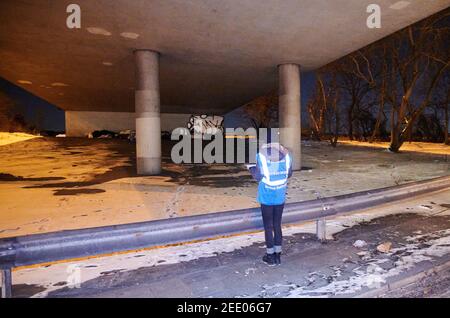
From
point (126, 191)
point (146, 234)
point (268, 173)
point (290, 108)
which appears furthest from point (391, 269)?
point (290, 108)

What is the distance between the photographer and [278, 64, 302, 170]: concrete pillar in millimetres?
14828

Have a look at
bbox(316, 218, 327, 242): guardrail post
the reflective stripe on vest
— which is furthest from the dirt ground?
the reflective stripe on vest

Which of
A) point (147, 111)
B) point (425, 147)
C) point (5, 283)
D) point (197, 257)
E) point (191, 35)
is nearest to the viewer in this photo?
point (5, 283)

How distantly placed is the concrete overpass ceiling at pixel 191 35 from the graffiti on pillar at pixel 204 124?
66.5 feet

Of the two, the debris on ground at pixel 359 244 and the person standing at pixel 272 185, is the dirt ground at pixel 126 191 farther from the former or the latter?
the debris on ground at pixel 359 244

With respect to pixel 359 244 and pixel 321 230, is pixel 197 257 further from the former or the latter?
pixel 359 244

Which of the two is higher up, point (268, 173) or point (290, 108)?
point (290, 108)

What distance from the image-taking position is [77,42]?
12617 mm

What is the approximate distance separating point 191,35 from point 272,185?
9.12 metres

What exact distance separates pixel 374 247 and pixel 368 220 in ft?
5.61

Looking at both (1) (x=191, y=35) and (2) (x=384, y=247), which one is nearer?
(2) (x=384, y=247)

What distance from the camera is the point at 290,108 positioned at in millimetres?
14875
